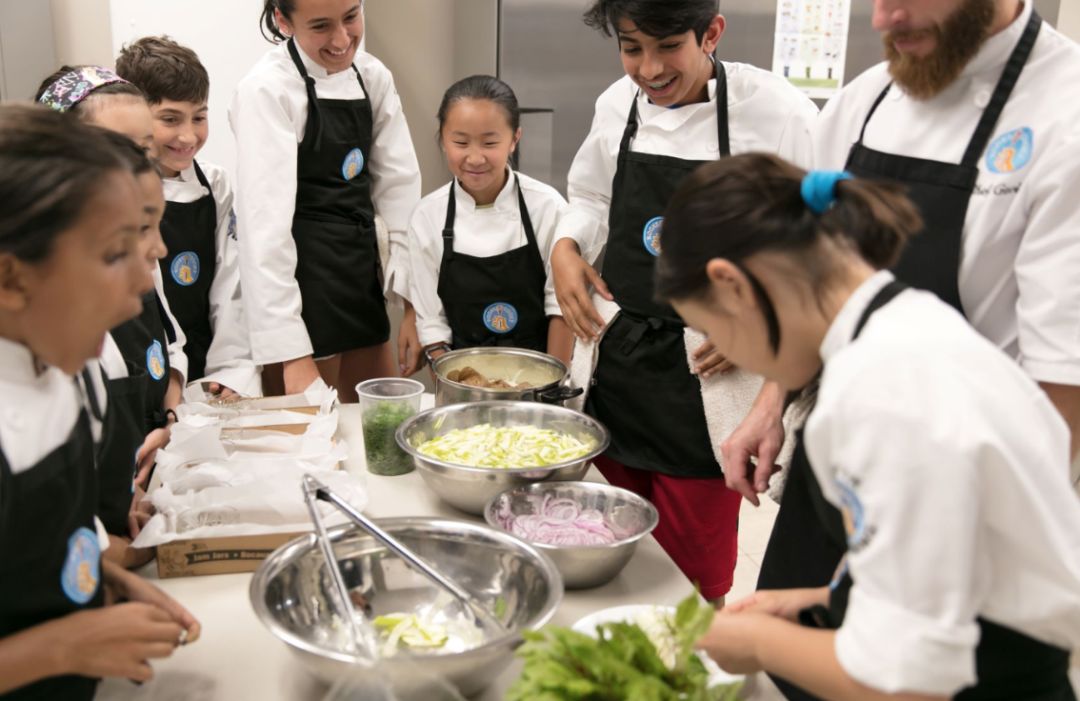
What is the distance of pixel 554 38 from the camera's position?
121 inches

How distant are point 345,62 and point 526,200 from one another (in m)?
0.55

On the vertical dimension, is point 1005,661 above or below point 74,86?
below

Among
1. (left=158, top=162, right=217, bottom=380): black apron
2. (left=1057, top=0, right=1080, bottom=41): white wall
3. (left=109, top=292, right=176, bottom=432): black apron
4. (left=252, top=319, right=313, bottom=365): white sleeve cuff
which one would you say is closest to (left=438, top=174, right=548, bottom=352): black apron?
(left=252, top=319, right=313, bottom=365): white sleeve cuff

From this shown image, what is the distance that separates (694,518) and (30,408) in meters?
1.29

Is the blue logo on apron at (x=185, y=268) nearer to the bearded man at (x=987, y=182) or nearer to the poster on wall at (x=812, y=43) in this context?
the bearded man at (x=987, y=182)

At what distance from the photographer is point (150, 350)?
1587 millimetres

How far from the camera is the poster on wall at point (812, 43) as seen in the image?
328cm

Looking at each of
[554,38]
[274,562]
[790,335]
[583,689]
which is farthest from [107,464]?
[554,38]

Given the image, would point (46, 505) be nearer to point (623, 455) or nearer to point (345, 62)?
point (623, 455)

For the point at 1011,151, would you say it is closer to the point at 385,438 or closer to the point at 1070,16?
the point at 385,438

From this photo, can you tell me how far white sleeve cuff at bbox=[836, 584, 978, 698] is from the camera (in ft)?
2.36

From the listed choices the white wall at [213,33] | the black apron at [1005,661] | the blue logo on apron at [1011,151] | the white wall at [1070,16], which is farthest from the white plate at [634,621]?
the white wall at [1070,16]

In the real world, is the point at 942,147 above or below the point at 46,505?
above

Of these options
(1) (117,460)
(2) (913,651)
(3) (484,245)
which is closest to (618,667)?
(2) (913,651)
